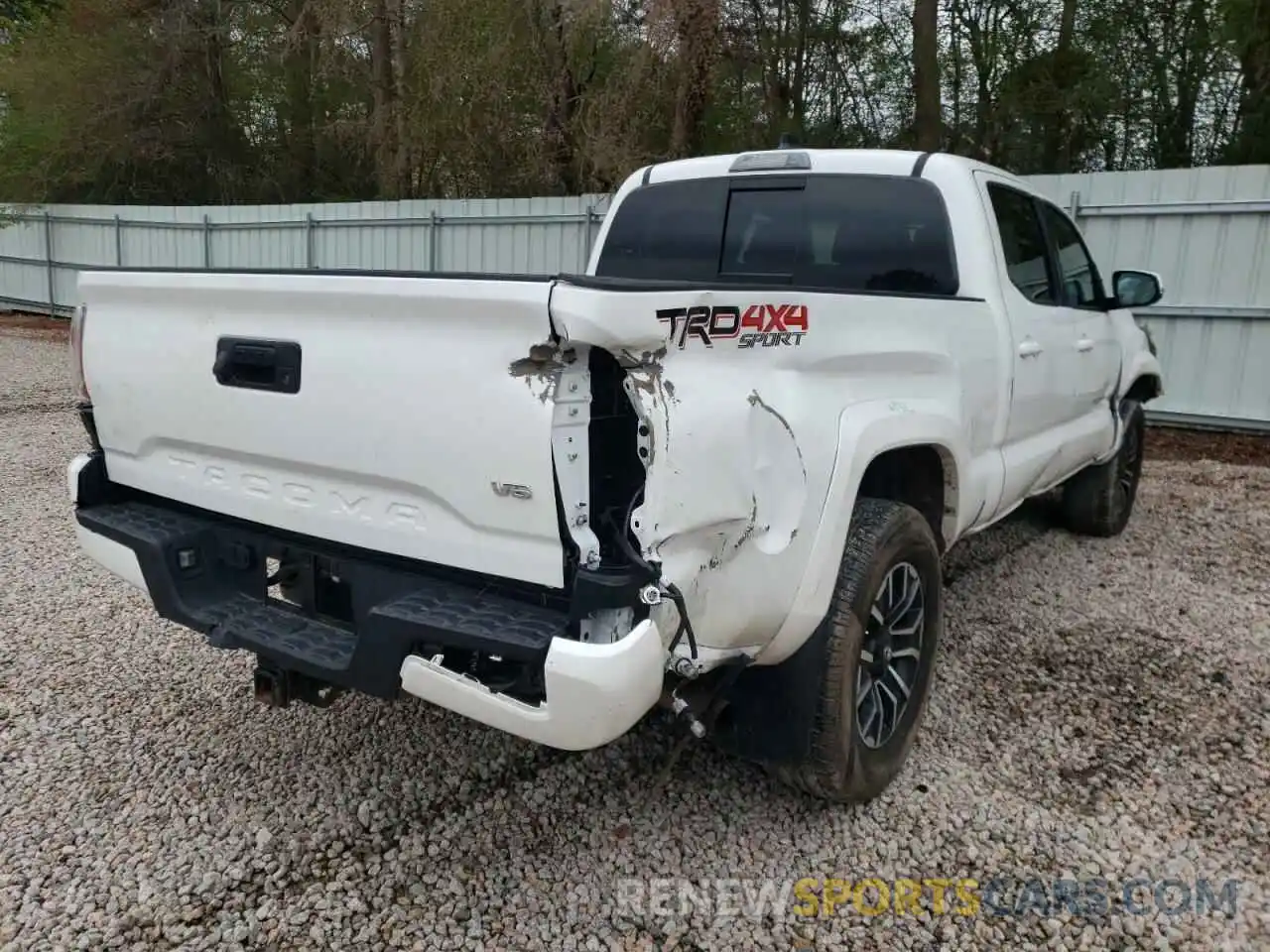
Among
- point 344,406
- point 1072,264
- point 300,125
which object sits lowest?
point 344,406

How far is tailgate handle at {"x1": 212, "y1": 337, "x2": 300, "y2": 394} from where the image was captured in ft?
8.06

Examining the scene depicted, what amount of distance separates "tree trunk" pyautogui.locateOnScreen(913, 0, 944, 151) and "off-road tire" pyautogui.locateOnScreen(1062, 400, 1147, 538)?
6.51m

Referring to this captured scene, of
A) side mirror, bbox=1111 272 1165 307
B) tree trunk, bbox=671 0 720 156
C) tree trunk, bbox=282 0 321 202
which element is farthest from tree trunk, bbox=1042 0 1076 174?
tree trunk, bbox=282 0 321 202

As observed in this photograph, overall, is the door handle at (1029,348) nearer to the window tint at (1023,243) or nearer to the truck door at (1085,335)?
the window tint at (1023,243)

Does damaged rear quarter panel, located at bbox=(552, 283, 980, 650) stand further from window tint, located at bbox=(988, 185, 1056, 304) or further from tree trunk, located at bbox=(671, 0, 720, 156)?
tree trunk, located at bbox=(671, 0, 720, 156)

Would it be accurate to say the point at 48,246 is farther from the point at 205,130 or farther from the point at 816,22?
the point at 816,22

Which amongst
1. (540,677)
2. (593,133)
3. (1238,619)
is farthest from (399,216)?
(540,677)

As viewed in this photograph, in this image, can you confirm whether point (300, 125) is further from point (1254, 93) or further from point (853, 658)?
point (853, 658)

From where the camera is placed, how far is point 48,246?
18.9 metres

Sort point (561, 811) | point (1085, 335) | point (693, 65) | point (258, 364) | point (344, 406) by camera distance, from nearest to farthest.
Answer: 1. point (344, 406)
2. point (258, 364)
3. point (561, 811)
4. point (1085, 335)
5. point (693, 65)

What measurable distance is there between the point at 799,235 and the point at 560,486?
218 cm

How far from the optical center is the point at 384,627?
88.0 inches

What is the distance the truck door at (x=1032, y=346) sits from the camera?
12.3ft

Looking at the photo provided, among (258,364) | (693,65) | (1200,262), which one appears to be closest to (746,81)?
(693,65)
